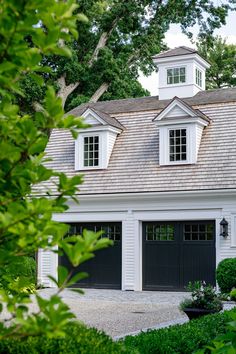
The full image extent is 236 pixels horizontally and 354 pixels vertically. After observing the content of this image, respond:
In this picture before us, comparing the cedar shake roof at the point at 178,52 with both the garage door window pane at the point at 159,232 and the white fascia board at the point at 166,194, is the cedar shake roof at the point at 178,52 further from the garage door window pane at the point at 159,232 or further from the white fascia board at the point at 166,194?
the garage door window pane at the point at 159,232

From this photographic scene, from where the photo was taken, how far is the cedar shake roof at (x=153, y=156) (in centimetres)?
1973

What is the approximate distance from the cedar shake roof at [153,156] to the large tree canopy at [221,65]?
20.4 metres

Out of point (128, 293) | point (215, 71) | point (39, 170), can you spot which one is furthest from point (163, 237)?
point (215, 71)

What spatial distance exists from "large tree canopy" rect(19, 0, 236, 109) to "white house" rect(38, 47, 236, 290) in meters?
8.18

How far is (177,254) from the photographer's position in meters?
19.9

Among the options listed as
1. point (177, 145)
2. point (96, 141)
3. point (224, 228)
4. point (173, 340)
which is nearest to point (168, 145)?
point (177, 145)

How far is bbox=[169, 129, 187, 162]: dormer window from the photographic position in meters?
21.0

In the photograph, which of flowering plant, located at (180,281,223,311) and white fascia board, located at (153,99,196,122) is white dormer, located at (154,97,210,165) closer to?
white fascia board, located at (153,99,196,122)

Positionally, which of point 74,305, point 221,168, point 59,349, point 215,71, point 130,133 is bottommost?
point 74,305

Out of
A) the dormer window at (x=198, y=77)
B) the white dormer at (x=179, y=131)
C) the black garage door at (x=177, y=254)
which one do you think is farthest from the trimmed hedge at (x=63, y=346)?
the dormer window at (x=198, y=77)

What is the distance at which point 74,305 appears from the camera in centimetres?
Result: 1652

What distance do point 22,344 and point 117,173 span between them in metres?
17.7

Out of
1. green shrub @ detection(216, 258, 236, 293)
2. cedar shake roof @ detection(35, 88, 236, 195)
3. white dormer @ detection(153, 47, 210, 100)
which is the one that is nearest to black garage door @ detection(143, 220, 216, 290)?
cedar shake roof @ detection(35, 88, 236, 195)

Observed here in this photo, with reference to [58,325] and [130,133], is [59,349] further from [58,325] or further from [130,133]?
[130,133]
